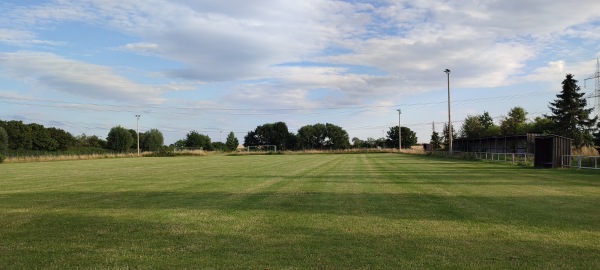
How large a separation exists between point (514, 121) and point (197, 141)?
95.3 meters

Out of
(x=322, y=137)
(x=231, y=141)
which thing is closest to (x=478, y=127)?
(x=322, y=137)

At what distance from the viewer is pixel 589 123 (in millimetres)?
71625

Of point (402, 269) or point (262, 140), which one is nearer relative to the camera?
point (402, 269)

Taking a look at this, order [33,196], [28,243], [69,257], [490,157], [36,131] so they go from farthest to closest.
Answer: [36,131]
[490,157]
[33,196]
[28,243]
[69,257]

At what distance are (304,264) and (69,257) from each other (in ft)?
11.0

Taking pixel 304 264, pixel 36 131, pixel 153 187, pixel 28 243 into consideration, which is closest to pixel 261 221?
pixel 304 264

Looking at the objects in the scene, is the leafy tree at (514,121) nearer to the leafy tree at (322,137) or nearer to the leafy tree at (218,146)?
the leafy tree at (322,137)

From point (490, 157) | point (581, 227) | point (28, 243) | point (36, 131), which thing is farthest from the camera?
point (36, 131)

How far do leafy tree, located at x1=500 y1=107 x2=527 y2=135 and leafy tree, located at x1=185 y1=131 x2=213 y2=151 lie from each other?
90.3m

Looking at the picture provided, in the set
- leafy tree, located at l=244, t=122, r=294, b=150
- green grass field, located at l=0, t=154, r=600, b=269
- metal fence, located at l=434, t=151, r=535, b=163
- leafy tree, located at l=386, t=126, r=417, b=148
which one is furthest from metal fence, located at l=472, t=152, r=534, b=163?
leafy tree, located at l=244, t=122, r=294, b=150

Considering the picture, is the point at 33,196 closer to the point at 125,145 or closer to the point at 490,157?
the point at 490,157

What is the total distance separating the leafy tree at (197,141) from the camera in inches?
5881

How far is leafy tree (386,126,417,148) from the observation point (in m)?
140

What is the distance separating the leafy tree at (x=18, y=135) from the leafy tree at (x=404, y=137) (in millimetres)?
96861
